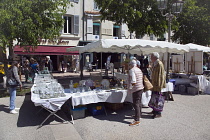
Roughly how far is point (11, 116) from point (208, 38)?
→ 14850mm

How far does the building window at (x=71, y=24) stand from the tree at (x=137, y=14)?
7.09m

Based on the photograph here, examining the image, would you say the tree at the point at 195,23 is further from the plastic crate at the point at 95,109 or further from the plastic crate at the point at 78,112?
the plastic crate at the point at 78,112

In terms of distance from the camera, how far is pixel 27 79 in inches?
481

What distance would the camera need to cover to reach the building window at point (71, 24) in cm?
1891

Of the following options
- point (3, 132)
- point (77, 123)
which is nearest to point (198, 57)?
point (77, 123)

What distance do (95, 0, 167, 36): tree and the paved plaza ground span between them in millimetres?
6946

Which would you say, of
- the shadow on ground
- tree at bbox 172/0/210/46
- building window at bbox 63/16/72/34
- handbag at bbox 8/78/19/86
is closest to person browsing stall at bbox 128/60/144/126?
the shadow on ground

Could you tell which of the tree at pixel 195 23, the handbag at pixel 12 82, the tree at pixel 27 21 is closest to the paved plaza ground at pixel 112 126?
the handbag at pixel 12 82

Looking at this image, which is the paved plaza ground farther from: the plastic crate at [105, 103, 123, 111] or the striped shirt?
the striped shirt

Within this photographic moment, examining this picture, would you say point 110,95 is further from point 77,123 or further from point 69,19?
point 69,19

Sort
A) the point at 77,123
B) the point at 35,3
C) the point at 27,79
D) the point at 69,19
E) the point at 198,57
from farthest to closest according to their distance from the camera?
the point at 69,19 → the point at 27,79 → the point at 198,57 → the point at 35,3 → the point at 77,123

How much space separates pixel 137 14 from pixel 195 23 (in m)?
6.20

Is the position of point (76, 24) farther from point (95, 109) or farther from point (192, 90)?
point (95, 109)

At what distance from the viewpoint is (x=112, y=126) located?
4648 mm
